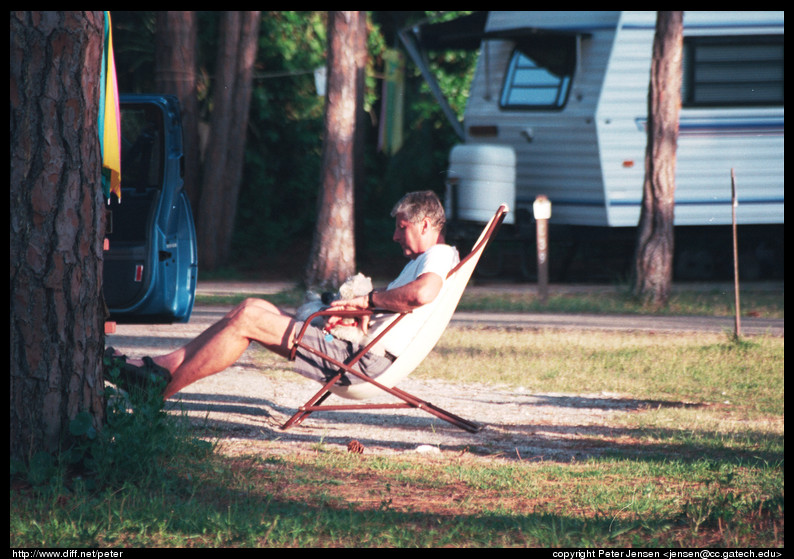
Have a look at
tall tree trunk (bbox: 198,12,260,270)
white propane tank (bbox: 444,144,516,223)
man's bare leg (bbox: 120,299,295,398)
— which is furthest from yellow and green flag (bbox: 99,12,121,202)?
tall tree trunk (bbox: 198,12,260,270)

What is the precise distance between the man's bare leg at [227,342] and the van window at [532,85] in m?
8.08

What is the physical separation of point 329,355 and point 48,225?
179 centimetres

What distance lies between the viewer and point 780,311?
35.8 ft

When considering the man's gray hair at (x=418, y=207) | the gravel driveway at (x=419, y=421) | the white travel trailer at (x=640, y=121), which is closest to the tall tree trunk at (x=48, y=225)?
the gravel driveway at (x=419, y=421)

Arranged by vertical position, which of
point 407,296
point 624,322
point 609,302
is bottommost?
A: point 624,322

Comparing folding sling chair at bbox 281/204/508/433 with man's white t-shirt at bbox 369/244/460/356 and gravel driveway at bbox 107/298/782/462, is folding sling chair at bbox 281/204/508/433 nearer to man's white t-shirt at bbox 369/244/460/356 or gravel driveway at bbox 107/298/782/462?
man's white t-shirt at bbox 369/244/460/356

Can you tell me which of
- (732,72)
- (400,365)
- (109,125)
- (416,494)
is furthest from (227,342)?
(732,72)

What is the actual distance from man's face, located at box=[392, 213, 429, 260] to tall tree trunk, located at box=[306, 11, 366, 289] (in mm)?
6295

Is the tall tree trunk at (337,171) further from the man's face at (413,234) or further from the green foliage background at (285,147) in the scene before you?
the man's face at (413,234)

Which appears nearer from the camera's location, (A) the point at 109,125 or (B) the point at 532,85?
(A) the point at 109,125

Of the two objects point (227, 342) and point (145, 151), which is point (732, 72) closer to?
point (145, 151)

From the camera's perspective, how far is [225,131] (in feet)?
54.1
